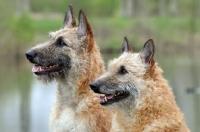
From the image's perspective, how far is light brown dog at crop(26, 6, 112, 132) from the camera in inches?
349

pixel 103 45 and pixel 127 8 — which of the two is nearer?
pixel 103 45

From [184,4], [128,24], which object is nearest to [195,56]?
[128,24]

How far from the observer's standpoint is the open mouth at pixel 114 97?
8.16m

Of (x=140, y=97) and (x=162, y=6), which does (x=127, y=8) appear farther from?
(x=140, y=97)

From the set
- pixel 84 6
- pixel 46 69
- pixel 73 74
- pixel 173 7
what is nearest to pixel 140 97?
pixel 73 74

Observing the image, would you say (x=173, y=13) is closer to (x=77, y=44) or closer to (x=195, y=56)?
(x=195, y=56)

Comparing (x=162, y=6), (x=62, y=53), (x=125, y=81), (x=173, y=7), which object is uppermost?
(x=162, y=6)

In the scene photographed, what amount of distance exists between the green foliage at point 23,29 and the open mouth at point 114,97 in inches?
1606

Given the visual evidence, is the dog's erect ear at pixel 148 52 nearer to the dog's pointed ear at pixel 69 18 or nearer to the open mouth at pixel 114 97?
the open mouth at pixel 114 97

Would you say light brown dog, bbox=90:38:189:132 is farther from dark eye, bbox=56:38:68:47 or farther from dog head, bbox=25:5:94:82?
dark eye, bbox=56:38:68:47

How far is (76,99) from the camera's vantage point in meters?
9.05

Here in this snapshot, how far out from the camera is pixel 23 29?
54.0m

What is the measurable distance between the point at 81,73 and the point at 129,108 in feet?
4.36

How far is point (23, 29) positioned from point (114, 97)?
46693mm
